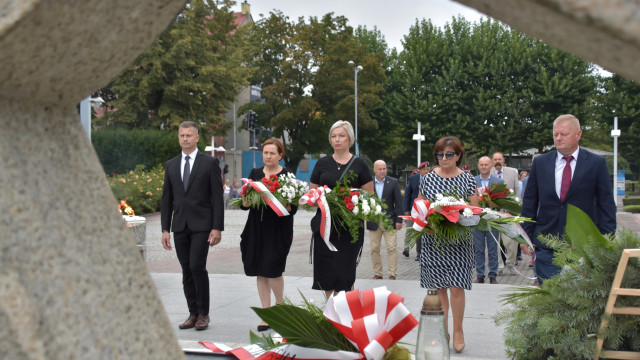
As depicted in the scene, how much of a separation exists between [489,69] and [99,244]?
128ft

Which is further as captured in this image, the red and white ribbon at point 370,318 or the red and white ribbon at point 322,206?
the red and white ribbon at point 322,206

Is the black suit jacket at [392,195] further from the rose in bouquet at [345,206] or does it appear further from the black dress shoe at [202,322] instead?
the black dress shoe at [202,322]

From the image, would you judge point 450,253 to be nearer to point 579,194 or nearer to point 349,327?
point 579,194

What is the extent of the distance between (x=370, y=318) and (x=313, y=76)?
41.2 meters

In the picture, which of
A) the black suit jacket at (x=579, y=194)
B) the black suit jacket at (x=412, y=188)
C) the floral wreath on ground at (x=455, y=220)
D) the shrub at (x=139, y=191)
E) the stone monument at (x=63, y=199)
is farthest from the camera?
the shrub at (x=139, y=191)

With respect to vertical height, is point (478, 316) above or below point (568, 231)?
below

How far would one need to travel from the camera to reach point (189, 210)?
650 centimetres

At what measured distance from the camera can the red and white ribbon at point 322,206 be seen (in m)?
6.07

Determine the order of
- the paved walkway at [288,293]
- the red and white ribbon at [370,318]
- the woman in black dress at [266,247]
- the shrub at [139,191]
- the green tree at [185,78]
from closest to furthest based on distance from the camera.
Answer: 1. the red and white ribbon at [370,318]
2. the paved walkway at [288,293]
3. the woman in black dress at [266,247]
4. the shrub at [139,191]
5. the green tree at [185,78]

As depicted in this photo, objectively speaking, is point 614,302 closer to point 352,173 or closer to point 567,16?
point 567,16

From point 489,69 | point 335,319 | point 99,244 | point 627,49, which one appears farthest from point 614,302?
point 489,69

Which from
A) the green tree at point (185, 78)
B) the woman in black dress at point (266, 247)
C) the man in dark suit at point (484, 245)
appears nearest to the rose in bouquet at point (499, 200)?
the woman in black dress at point (266, 247)

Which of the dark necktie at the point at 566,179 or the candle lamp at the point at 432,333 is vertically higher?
the dark necktie at the point at 566,179

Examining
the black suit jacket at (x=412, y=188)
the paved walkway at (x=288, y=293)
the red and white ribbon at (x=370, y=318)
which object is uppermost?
the red and white ribbon at (x=370, y=318)
